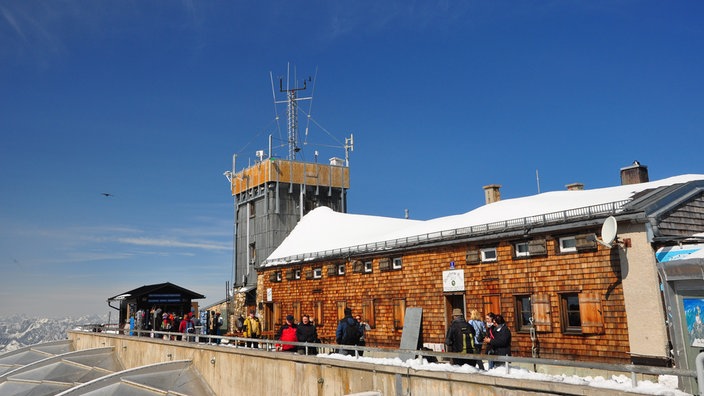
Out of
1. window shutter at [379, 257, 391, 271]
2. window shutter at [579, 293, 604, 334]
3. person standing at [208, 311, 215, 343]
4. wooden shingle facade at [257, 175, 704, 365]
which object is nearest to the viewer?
wooden shingle facade at [257, 175, 704, 365]

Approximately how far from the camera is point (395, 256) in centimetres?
2280

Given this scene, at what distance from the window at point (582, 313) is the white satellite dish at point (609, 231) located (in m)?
1.89

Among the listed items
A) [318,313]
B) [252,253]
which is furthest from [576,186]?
[252,253]

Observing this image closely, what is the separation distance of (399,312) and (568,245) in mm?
8054

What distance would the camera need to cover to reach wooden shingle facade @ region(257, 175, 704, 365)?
14.6m

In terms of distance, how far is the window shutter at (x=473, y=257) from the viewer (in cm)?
1905

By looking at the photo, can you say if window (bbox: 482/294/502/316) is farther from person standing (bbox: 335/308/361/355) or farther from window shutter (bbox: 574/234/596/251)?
person standing (bbox: 335/308/361/355)

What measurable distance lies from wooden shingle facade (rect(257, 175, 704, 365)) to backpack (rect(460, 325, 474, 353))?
519 centimetres

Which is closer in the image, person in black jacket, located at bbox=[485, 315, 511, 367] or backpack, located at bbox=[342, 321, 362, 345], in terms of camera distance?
person in black jacket, located at bbox=[485, 315, 511, 367]

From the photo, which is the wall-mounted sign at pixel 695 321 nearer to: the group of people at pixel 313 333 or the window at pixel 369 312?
the group of people at pixel 313 333

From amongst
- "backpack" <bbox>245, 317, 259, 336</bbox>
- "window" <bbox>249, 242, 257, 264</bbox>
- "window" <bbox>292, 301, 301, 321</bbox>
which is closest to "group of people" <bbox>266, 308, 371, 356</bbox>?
"backpack" <bbox>245, 317, 259, 336</bbox>

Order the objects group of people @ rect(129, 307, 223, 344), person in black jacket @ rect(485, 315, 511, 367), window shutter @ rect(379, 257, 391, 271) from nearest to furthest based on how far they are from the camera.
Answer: person in black jacket @ rect(485, 315, 511, 367), window shutter @ rect(379, 257, 391, 271), group of people @ rect(129, 307, 223, 344)

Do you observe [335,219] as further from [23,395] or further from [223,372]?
[23,395]

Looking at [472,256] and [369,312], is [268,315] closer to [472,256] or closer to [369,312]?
[369,312]
